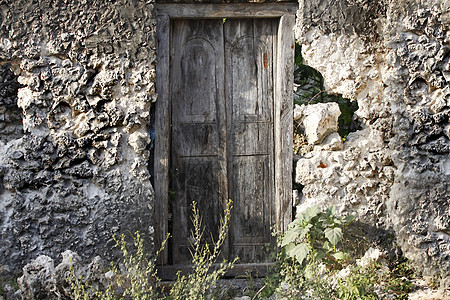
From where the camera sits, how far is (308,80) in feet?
20.4

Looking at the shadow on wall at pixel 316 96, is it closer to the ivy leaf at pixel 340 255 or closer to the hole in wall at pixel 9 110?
the ivy leaf at pixel 340 255

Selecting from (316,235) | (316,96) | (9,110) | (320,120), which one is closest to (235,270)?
(316,235)

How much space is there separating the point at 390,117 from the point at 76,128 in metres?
2.51

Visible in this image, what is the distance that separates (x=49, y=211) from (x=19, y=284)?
659mm

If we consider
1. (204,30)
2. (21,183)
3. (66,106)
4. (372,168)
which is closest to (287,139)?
(372,168)

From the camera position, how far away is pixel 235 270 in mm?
4578

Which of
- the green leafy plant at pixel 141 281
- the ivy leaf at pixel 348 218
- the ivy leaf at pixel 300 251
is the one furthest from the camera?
the ivy leaf at pixel 348 218

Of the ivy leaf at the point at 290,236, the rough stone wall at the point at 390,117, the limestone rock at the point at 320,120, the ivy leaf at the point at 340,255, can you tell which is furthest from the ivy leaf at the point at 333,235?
the limestone rock at the point at 320,120

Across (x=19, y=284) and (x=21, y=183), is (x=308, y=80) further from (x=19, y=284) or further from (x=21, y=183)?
(x=19, y=284)

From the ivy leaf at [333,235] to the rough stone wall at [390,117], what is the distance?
41cm

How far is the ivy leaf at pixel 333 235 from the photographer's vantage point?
401 centimetres

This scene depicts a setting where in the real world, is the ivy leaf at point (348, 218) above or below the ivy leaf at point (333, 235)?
above

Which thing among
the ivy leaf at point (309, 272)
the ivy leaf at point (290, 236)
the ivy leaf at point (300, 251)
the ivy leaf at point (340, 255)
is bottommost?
the ivy leaf at point (309, 272)

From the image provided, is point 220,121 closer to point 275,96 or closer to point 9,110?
point 275,96
